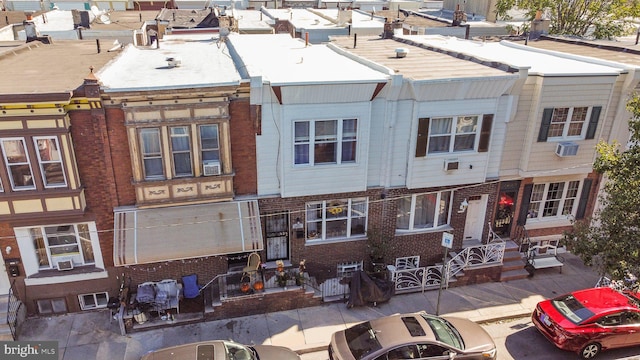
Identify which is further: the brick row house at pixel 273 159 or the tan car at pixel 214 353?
the brick row house at pixel 273 159

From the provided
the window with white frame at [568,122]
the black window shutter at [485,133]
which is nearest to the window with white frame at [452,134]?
the black window shutter at [485,133]

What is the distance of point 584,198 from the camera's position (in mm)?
18859

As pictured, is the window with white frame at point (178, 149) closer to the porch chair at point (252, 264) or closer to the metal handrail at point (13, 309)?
the porch chair at point (252, 264)

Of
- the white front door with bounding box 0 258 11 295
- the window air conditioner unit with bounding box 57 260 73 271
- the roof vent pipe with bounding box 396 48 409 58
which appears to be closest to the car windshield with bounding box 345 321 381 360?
the window air conditioner unit with bounding box 57 260 73 271

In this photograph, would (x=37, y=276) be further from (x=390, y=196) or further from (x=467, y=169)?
(x=467, y=169)

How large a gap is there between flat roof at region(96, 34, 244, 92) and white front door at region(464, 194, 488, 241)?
10.4 m

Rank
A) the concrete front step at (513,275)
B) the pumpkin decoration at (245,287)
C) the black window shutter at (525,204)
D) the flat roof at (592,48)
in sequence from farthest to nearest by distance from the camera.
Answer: the flat roof at (592,48), the black window shutter at (525,204), the concrete front step at (513,275), the pumpkin decoration at (245,287)

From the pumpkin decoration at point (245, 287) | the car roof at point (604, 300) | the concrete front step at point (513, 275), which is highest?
the car roof at point (604, 300)

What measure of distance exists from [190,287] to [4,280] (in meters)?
5.89

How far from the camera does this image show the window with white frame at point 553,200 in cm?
1861

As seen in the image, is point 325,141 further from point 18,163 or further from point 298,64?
point 18,163

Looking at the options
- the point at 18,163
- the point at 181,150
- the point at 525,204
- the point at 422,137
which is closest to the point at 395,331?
the point at 422,137

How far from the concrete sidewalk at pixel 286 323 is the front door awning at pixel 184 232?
2684 millimetres

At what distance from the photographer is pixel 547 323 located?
1435 cm
